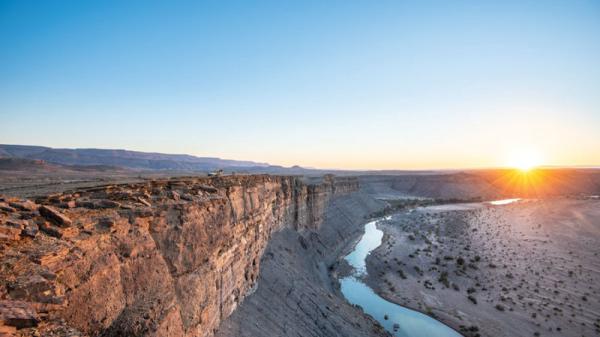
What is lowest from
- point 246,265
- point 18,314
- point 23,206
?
point 246,265

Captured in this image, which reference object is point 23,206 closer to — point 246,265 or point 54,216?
point 54,216

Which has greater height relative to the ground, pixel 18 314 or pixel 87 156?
pixel 87 156

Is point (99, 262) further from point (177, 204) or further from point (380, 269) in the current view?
point (380, 269)

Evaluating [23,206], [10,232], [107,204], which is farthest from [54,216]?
[107,204]

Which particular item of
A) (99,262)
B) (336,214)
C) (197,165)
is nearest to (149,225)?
(99,262)

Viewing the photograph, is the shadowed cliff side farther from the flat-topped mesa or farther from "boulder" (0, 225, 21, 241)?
"boulder" (0, 225, 21, 241)

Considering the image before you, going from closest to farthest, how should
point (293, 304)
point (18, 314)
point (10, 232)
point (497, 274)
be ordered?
1. point (18, 314)
2. point (10, 232)
3. point (293, 304)
4. point (497, 274)

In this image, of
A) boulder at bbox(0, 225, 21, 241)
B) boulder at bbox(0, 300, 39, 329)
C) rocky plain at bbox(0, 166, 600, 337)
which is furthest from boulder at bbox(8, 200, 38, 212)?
boulder at bbox(0, 300, 39, 329)
